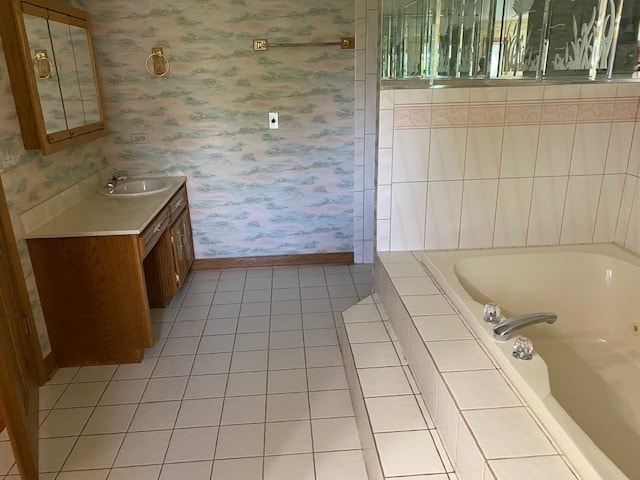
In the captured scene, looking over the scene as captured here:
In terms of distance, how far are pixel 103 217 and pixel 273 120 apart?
4.93 feet

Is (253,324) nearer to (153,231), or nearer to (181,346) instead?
(181,346)

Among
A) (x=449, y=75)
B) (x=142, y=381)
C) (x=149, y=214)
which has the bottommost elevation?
(x=142, y=381)

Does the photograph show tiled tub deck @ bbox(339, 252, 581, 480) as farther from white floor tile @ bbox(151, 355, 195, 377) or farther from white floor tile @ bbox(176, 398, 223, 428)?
white floor tile @ bbox(151, 355, 195, 377)

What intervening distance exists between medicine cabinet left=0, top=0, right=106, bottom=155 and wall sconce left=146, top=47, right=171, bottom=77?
391 millimetres

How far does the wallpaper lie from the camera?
11.4 ft

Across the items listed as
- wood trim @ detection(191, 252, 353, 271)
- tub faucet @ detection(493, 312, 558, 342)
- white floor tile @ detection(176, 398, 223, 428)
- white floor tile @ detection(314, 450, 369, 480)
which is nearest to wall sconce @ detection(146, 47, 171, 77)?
wood trim @ detection(191, 252, 353, 271)

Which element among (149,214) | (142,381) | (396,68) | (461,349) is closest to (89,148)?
(149,214)

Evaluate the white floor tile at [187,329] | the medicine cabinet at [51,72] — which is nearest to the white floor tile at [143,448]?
the white floor tile at [187,329]

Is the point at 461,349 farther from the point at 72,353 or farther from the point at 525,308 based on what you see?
the point at 72,353

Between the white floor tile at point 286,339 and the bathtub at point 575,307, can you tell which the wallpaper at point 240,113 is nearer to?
the white floor tile at point 286,339

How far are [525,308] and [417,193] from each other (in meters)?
0.78

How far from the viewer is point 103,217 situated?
273 cm

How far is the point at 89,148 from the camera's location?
337cm

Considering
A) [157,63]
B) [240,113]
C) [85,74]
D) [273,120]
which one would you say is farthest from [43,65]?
[273,120]
